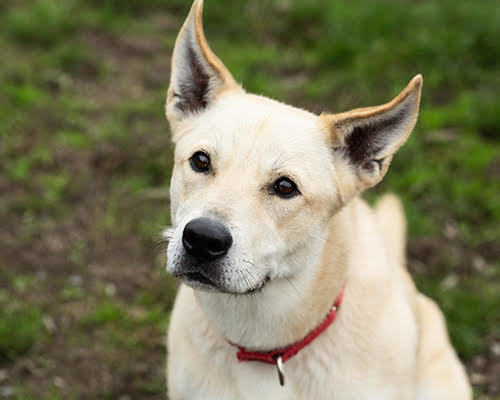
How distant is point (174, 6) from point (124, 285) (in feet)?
14.2

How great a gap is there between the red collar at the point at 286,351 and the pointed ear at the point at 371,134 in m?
0.70

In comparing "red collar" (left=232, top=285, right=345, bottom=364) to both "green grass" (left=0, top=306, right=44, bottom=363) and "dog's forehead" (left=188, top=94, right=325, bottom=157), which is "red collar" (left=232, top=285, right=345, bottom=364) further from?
"green grass" (left=0, top=306, right=44, bottom=363)

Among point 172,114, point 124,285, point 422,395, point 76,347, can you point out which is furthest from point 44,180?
point 422,395

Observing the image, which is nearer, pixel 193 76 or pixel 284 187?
pixel 284 187

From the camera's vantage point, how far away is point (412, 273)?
4.99m

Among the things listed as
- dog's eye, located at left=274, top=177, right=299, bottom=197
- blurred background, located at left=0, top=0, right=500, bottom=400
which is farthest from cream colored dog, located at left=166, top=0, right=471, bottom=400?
blurred background, located at left=0, top=0, right=500, bottom=400

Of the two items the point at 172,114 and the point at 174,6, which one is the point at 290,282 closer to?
the point at 172,114

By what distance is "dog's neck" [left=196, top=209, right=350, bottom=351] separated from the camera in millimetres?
3053

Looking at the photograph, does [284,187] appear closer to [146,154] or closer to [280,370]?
[280,370]

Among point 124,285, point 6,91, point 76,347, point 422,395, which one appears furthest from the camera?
point 6,91

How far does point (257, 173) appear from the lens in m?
2.80

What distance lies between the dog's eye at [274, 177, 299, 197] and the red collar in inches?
26.6

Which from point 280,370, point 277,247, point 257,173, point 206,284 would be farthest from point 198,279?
point 280,370

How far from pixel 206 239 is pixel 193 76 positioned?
3.68ft
